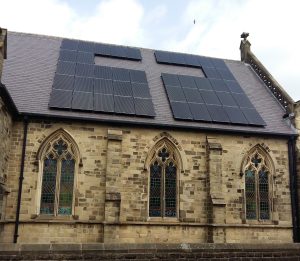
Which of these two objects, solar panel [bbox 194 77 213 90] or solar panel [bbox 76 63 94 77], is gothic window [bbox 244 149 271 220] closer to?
solar panel [bbox 194 77 213 90]

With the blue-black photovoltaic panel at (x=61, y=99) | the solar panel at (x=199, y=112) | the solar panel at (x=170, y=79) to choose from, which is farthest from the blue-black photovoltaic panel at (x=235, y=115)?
the blue-black photovoltaic panel at (x=61, y=99)

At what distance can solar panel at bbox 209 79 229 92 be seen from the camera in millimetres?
18958

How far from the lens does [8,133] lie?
44.3 ft

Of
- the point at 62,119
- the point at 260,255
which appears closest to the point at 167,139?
the point at 62,119

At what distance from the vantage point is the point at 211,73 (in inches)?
806

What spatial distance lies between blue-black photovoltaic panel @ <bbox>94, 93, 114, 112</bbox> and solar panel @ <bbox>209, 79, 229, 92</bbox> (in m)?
5.83

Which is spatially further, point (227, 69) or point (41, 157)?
point (227, 69)

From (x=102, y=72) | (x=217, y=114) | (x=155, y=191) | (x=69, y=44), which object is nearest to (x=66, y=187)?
(x=155, y=191)

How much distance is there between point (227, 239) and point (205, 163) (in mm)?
3175

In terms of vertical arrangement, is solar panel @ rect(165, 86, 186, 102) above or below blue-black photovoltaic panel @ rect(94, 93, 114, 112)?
above

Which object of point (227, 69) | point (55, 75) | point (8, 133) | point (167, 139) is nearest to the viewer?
point (8, 133)

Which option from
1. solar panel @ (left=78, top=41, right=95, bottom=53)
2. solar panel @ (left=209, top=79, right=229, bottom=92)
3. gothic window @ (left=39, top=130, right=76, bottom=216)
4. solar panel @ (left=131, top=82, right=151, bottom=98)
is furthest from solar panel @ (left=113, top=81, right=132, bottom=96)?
solar panel @ (left=209, top=79, right=229, bottom=92)

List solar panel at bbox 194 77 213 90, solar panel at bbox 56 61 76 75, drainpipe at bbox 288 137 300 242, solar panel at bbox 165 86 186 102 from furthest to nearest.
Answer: solar panel at bbox 194 77 213 90 → solar panel at bbox 56 61 76 75 → solar panel at bbox 165 86 186 102 → drainpipe at bbox 288 137 300 242

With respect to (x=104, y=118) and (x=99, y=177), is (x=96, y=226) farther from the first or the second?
(x=104, y=118)
